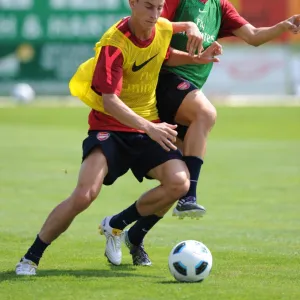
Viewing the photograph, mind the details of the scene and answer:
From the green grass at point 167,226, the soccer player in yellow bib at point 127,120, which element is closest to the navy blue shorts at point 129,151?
the soccer player in yellow bib at point 127,120

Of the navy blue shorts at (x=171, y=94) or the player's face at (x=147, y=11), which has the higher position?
the player's face at (x=147, y=11)

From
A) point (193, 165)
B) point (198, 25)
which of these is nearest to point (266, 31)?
point (198, 25)

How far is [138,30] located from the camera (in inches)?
328

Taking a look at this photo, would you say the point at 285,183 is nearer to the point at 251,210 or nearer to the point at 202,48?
the point at 251,210

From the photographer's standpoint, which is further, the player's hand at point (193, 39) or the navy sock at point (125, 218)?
the navy sock at point (125, 218)

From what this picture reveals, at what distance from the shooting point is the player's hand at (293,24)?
9.20 m

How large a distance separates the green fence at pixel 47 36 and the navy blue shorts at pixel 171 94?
35.0 m

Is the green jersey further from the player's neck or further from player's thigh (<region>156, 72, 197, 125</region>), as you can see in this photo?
the player's neck

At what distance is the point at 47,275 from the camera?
8.30 metres

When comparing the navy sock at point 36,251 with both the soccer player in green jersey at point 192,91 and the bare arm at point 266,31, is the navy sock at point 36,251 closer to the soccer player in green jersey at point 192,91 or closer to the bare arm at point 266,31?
the soccer player in green jersey at point 192,91

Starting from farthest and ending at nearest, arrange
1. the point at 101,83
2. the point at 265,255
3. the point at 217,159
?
1. the point at 217,159
2. the point at 265,255
3. the point at 101,83

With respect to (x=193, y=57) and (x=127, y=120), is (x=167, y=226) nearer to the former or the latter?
(x=193, y=57)

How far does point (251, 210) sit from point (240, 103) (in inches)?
1095

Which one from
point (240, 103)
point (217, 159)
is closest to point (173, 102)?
point (217, 159)
